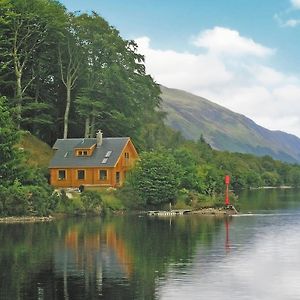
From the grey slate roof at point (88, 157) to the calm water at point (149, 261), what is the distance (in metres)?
25.0

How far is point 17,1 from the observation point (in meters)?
91.1

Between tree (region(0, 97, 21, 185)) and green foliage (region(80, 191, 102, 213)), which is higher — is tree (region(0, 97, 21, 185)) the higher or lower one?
the higher one

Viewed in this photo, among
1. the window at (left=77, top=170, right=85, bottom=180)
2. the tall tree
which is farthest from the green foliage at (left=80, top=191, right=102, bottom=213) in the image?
the tall tree

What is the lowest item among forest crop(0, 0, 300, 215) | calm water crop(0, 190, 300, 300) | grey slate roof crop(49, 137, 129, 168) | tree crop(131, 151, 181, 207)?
calm water crop(0, 190, 300, 300)

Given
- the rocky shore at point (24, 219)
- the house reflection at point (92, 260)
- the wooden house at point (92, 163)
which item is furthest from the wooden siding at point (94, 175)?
the house reflection at point (92, 260)

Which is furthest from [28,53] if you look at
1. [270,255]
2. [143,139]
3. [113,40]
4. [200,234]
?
[270,255]

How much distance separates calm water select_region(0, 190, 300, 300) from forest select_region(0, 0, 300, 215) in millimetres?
20733

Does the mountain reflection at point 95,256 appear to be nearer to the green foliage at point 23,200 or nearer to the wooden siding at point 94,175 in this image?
the green foliage at point 23,200

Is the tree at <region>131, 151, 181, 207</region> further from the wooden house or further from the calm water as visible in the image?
the calm water

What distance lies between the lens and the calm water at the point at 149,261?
28.1 m

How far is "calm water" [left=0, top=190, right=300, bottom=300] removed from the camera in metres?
28.1

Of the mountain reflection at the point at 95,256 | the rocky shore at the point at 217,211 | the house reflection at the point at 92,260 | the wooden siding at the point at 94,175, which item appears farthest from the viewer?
the wooden siding at the point at 94,175

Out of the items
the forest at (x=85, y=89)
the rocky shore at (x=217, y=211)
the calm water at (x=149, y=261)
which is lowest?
the calm water at (x=149, y=261)

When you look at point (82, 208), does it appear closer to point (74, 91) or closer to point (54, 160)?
point (54, 160)
